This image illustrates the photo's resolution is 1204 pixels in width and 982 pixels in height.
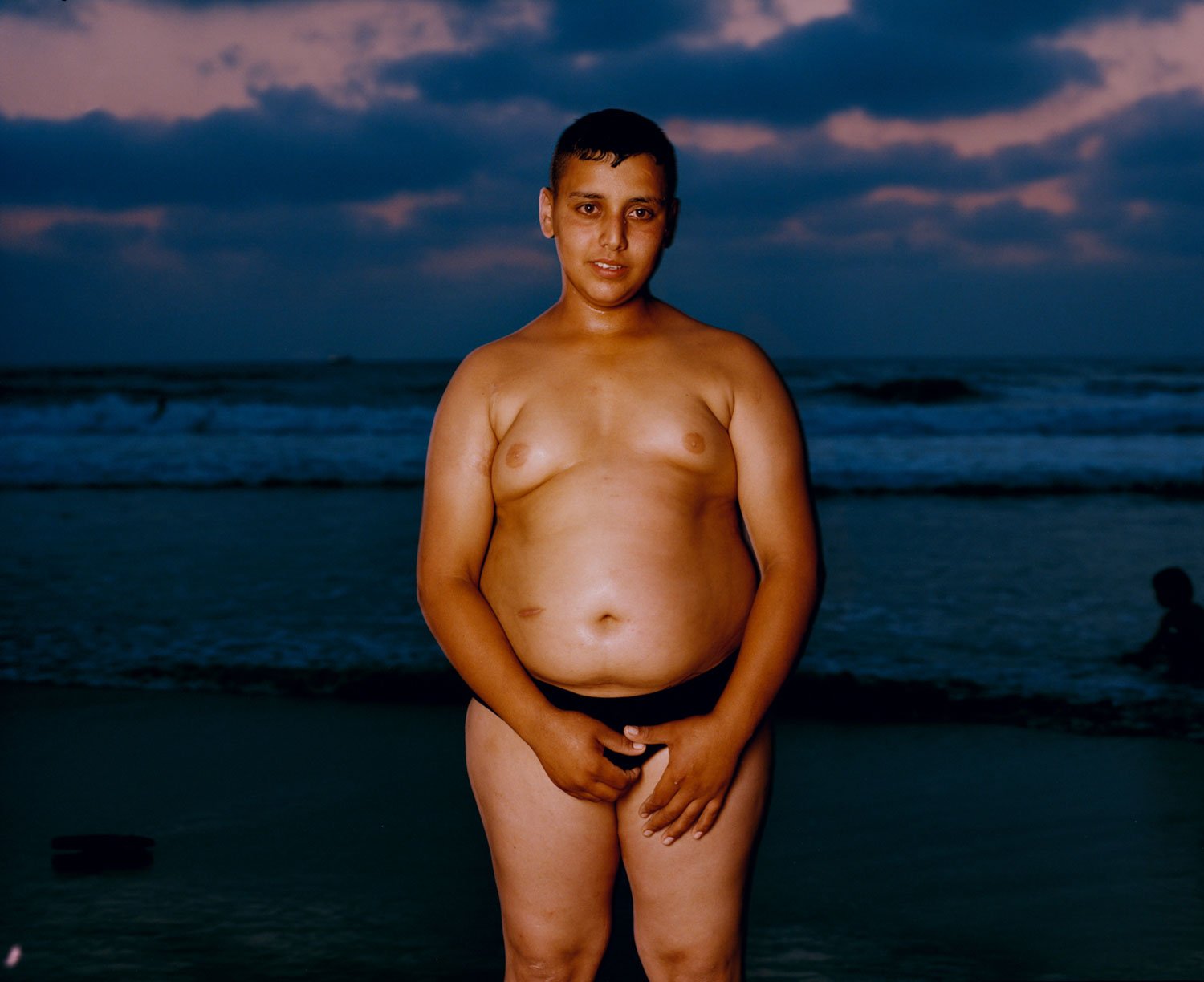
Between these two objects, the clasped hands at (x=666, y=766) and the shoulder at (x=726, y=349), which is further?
the shoulder at (x=726, y=349)

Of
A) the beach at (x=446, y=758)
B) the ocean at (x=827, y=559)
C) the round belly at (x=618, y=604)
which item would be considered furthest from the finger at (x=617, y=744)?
the ocean at (x=827, y=559)

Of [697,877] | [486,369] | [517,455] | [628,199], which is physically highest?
[628,199]

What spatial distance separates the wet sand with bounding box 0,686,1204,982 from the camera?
3.52 meters

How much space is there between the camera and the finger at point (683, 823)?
2.10 metres

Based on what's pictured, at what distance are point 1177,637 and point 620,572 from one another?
202 inches

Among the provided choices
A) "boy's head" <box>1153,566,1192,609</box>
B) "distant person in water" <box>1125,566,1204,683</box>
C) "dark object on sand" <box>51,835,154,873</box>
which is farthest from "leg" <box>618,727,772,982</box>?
"boy's head" <box>1153,566,1192,609</box>

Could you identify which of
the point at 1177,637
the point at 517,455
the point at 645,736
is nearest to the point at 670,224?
the point at 517,455

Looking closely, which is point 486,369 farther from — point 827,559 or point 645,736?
point 827,559

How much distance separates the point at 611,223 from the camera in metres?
2.12

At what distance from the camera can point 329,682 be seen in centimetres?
628

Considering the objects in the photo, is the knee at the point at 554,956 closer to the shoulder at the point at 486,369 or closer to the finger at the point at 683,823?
the finger at the point at 683,823

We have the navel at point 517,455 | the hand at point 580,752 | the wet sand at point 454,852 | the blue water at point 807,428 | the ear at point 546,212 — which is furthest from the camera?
the blue water at point 807,428

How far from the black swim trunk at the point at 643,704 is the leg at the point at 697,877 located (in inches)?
2.8

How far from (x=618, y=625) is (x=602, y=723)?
0.55 ft
